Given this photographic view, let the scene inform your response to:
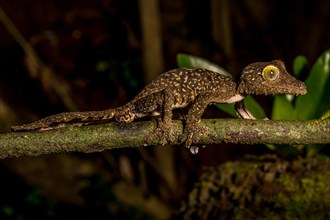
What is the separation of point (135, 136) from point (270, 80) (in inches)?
35.7

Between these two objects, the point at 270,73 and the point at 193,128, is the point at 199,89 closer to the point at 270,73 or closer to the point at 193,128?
the point at 270,73

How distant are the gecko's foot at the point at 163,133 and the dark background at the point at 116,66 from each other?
8.09ft

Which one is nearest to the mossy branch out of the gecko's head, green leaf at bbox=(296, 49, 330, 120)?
the gecko's head

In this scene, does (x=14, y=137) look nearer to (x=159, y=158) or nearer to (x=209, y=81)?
(x=209, y=81)

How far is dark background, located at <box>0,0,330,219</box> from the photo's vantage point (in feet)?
17.6

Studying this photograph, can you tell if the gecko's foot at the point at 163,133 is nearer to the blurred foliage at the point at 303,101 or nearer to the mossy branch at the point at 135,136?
the mossy branch at the point at 135,136

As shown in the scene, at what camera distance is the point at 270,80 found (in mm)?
2730

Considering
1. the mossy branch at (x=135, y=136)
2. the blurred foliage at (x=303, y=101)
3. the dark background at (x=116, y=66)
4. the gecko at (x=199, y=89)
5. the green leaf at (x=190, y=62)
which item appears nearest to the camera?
the mossy branch at (x=135, y=136)

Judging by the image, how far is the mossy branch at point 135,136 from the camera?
86.1 inches

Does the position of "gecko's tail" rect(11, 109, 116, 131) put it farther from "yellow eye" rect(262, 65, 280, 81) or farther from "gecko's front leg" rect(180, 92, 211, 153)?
"yellow eye" rect(262, 65, 280, 81)

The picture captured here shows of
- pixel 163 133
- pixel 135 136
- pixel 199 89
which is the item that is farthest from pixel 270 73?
pixel 135 136

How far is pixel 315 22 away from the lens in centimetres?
855

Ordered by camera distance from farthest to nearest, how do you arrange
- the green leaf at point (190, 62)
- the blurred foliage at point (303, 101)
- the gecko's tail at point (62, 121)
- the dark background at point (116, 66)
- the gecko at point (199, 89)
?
the dark background at point (116, 66)
the green leaf at point (190, 62)
the blurred foliage at point (303, 101)
the gecko at point (199, 89)
the gecko's tail at point (62, 121)

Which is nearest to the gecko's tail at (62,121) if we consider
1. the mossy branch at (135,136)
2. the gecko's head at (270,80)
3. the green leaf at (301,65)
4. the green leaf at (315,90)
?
the mossy branch at (135,136)
